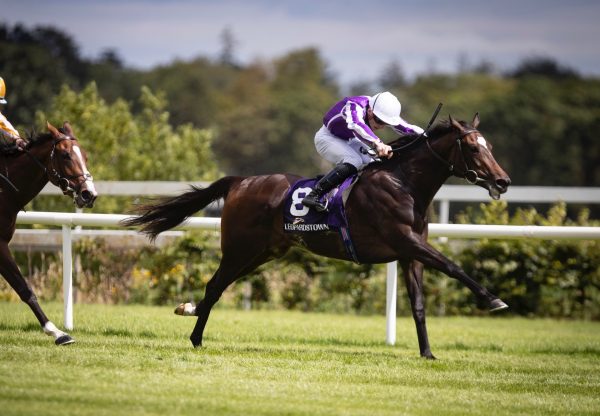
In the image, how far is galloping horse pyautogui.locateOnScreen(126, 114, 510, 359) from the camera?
8203 mm

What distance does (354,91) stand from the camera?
114 metres

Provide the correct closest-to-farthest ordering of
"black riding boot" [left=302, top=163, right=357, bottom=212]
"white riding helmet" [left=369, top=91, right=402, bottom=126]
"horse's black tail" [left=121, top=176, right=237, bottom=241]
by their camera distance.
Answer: "black riding boot" [left=302, top=163, right=357, bottom=212], "white riding helmet" [left=369, top=91, right=402, bottom=126], "horse's black tail" [left=121, top=176, right=237, bottom=241]

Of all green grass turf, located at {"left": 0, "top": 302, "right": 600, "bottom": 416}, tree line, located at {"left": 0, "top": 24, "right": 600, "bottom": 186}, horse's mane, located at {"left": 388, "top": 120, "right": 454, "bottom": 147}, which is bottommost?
green grass turf, located at {"left": 0, "top": 302, "right": 600, "bottom": 416}

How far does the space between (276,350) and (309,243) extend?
915 millimetres

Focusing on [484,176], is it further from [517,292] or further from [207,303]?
[517,292]

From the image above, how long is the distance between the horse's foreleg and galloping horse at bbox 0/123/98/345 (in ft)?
8.42

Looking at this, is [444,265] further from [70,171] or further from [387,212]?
[70,171]

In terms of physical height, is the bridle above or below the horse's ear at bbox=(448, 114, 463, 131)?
below

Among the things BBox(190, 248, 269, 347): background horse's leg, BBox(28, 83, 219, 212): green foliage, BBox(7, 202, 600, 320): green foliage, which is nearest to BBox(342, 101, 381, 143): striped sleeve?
BBox(190, 248, 269, 347): background horse's leg

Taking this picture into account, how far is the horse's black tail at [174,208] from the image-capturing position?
29.4ft

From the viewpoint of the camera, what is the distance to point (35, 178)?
825 centimetres

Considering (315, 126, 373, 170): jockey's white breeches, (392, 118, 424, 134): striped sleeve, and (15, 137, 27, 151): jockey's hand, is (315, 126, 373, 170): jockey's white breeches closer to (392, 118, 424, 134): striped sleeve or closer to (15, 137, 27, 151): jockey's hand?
(392, 118, 424, 134): striped sleeve

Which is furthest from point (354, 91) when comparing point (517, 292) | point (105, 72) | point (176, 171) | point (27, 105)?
point (517, 292)

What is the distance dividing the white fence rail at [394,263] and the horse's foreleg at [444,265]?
1178 millimetres
